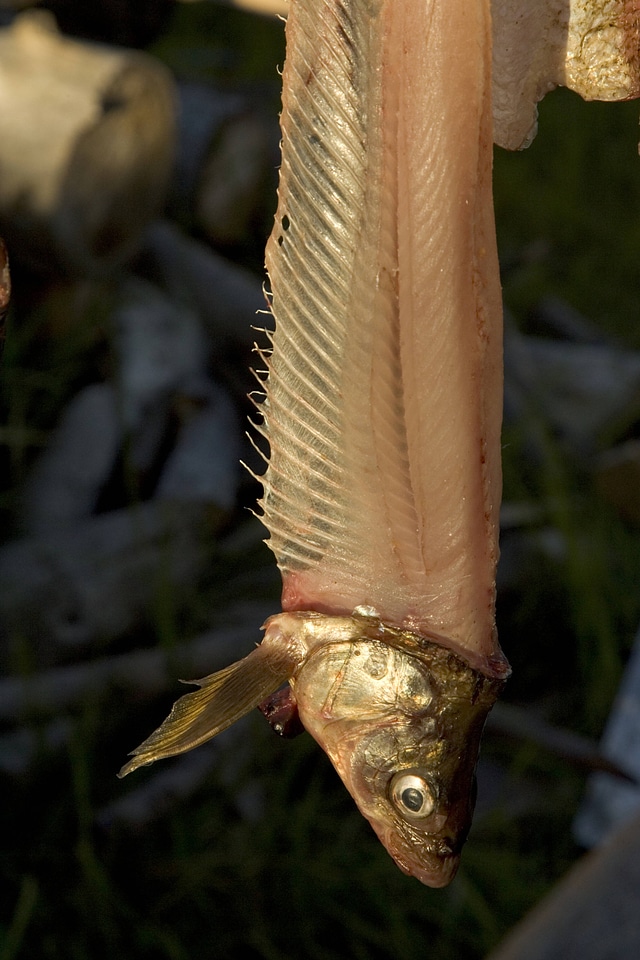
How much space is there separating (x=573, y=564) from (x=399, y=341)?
191cm

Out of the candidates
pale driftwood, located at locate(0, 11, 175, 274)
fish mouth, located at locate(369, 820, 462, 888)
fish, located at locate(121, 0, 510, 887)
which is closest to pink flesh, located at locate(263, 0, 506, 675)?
fish, located at locate(121, 0, 510, 887)

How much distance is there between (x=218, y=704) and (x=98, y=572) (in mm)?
1521

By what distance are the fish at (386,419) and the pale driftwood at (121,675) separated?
130cm

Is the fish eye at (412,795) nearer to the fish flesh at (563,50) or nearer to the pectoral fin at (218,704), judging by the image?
the pectoral fin at (218,704)

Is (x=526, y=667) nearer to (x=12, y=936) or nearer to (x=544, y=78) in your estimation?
(x=12, y=936)

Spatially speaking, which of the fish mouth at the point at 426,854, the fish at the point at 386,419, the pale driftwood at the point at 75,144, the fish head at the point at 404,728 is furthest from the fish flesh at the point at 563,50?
the pale driftwood at the point at 75,144

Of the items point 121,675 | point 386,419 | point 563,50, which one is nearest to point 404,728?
point 386,419

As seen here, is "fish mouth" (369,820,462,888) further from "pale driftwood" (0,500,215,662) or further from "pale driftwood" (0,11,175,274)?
"pale driftwood" (0,11,175,274)

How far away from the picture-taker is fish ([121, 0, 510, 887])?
0.63 m

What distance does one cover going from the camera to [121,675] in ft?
6.54

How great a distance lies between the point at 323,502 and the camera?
70cm

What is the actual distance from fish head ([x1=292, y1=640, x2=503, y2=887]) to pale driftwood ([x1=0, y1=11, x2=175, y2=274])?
6.60ft

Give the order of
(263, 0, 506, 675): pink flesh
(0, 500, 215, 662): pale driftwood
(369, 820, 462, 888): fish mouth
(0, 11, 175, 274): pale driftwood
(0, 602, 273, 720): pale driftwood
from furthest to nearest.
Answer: (0, 11, 175, 274): pale driftwood, (0, 500, 215, 662): pale driftwood, (0, 602, 273, 720): pale driftwood, (369, 820, 462, 888): fish mouth, (263, 0, 506, 675): pink flesh

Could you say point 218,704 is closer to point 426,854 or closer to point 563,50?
point 426,854
